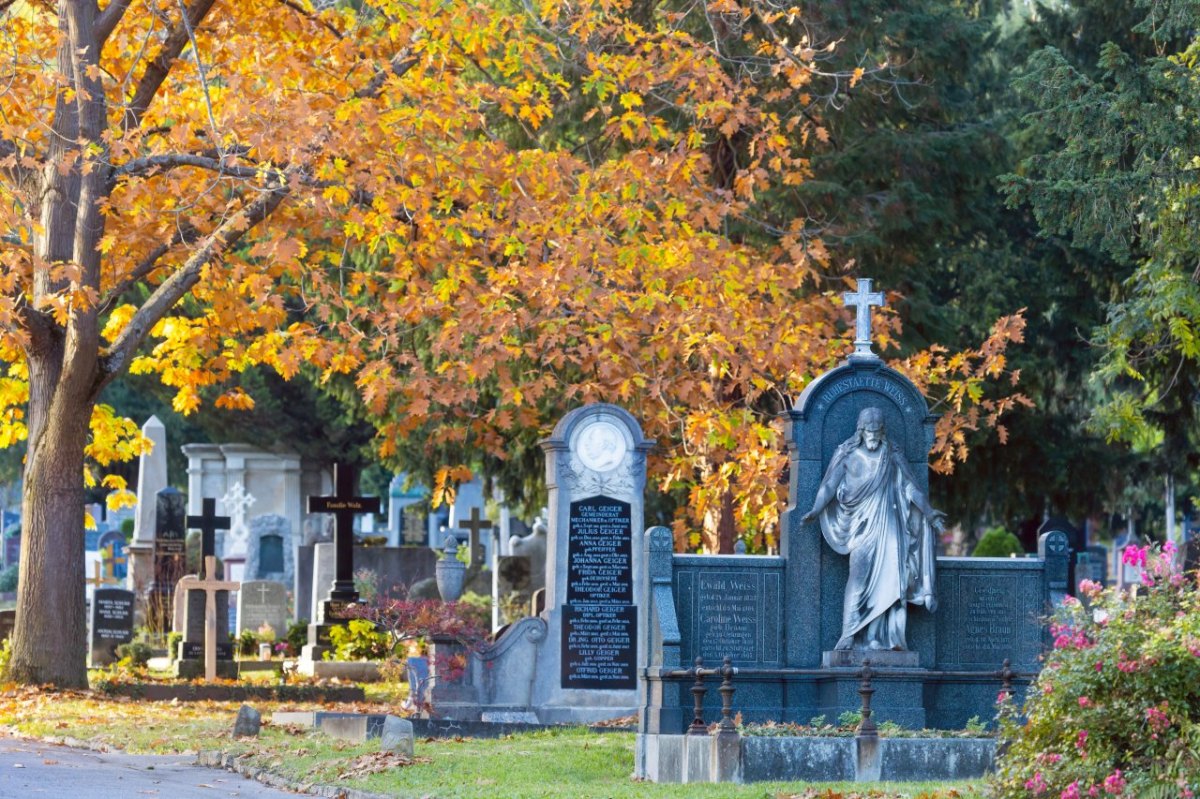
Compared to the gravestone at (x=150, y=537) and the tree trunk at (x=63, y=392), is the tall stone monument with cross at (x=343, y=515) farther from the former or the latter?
the tree trunk at (x=63, y=392)

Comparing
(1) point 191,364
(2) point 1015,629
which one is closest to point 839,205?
(1) point 191,364

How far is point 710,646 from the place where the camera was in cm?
1413

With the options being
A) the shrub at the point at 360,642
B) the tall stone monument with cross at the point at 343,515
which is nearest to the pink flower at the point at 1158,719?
the shrub at the point at 360,642

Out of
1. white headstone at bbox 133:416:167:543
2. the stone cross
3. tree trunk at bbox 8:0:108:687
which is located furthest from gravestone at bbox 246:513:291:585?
tree trunk at bbox 8:0:108:687

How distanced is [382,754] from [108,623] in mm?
13250

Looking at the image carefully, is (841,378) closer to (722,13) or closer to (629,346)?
(629,346)

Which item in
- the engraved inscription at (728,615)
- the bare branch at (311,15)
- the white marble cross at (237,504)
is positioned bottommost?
the engraved inscription at (728,615)

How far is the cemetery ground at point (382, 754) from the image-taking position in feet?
37.7

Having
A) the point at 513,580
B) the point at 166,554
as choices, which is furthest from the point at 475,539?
the point at 166,554

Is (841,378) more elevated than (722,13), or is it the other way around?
(722,13)

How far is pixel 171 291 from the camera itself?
20.0 m

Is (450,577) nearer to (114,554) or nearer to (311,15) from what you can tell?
(311,15)

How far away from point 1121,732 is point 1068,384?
2012cm

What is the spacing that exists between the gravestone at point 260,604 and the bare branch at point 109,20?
39.8 feet
